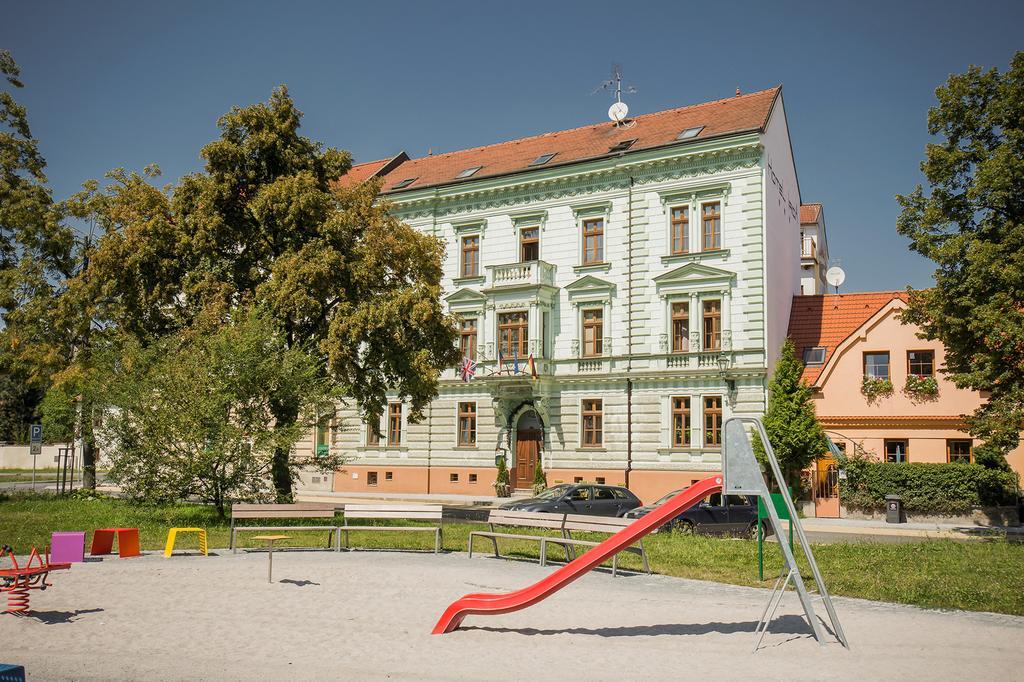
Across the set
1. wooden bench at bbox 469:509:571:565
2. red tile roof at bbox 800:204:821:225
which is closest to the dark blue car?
wooden bench at bbox 469:509:571:565

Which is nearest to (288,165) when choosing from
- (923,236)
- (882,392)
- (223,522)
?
(223,522)

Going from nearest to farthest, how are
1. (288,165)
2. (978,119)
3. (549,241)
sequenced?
Answer: (978,119), (288,165), (549,241)

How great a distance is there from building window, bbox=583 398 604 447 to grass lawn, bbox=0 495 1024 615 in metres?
13.4

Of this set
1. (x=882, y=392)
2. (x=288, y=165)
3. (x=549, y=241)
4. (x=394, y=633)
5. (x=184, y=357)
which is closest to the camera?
(x=394, y=633)

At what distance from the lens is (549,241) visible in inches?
1515

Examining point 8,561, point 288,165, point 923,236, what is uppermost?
point 288,165

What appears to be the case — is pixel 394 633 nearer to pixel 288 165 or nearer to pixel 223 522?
pixel 223 522

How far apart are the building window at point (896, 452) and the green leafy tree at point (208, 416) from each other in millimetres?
20740

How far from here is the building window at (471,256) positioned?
132 ft

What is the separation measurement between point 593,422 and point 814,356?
933 cm

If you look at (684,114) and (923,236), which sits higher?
(684,114)

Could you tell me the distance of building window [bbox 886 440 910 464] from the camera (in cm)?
3184

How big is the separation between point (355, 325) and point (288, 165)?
5.69 meters

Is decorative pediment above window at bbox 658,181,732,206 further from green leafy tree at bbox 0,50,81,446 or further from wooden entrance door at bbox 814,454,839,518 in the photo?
green leafy tree at bbox 0,50,81,446
